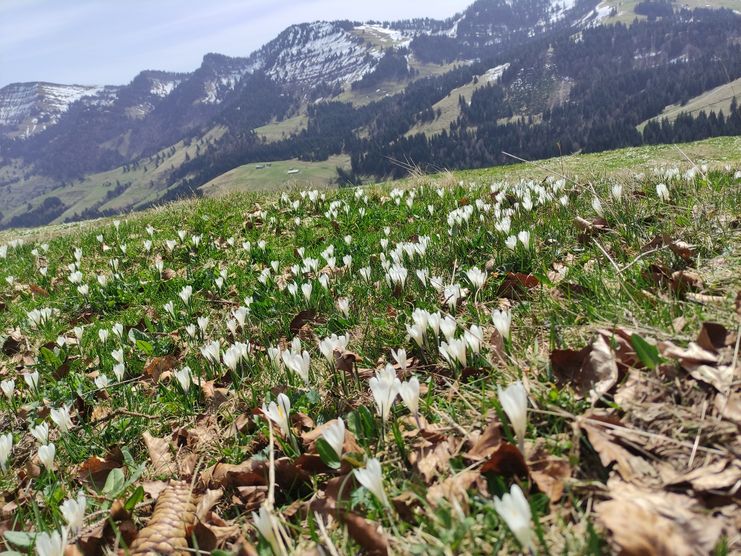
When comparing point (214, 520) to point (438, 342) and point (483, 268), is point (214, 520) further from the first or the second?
point (483, 268)

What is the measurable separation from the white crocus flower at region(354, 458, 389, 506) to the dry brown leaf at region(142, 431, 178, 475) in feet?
5.08

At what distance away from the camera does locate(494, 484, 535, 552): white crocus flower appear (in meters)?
1.42

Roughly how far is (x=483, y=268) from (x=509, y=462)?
3.06 meters

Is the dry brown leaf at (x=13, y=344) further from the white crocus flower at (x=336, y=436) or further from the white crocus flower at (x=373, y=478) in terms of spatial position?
the white crocus flower at (x=373, y=478)

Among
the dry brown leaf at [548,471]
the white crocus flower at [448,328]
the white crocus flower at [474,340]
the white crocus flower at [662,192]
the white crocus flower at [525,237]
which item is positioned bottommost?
the dry brown leaf at [548,471]

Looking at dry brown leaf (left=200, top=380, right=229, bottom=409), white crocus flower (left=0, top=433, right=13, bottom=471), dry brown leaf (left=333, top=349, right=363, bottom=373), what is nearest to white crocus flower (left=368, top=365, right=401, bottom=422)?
dry brown leaf (left=333, top=349, right=363, bottom=373)

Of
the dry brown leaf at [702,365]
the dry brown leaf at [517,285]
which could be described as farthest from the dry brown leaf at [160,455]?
the dry brown leaf at [517,285]

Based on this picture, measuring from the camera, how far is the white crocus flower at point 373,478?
1820 millimetres

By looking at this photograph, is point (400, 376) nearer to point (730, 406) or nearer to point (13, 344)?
point (730, 406)

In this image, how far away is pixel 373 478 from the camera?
6.05 ft

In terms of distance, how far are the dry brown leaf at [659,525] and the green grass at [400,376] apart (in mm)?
38

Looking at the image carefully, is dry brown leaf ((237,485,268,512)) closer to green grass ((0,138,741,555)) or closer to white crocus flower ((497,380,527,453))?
green grass ((0,138,741,555))

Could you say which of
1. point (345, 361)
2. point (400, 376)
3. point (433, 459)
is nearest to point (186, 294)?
point (345, 361)

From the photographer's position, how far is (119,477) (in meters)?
2.75
